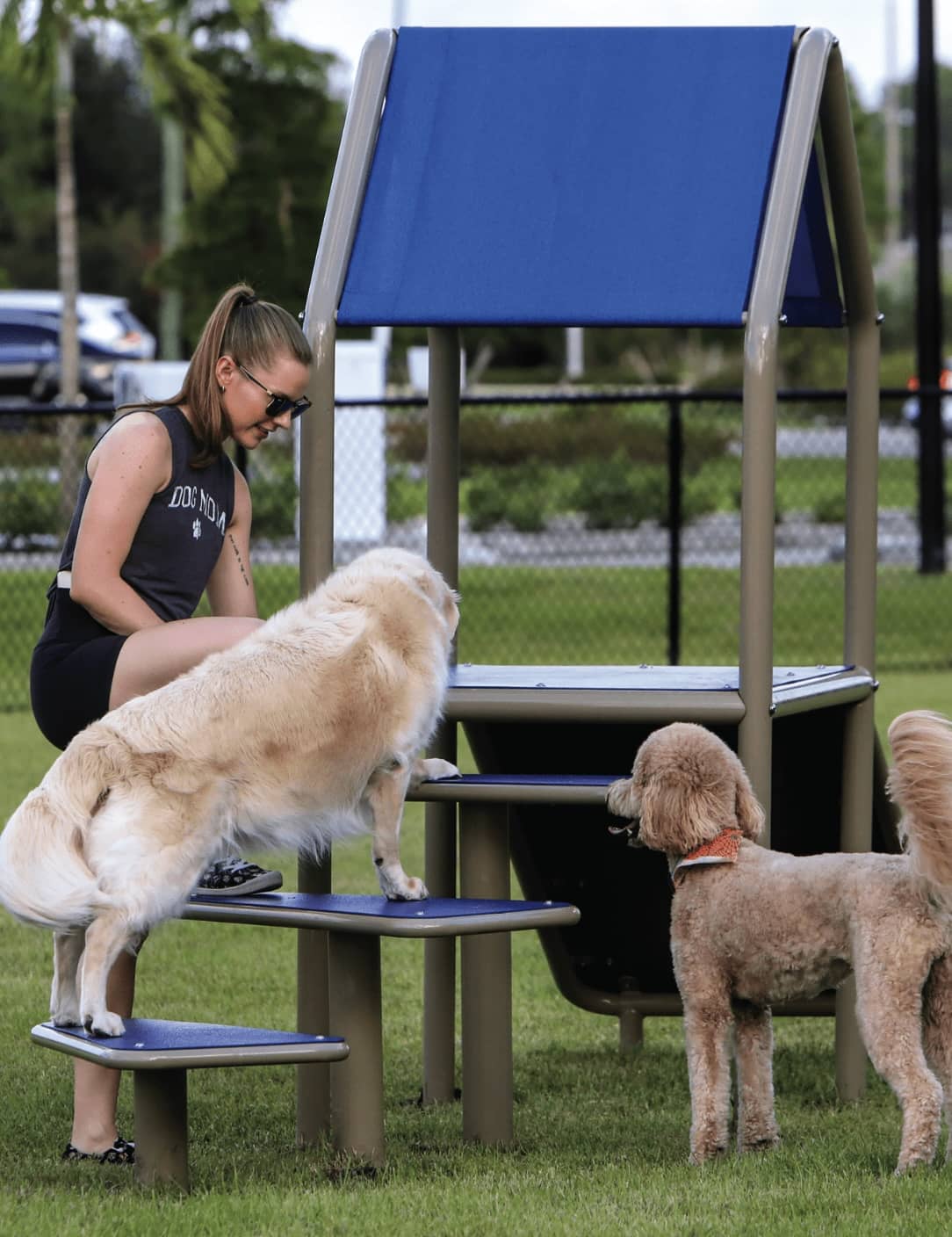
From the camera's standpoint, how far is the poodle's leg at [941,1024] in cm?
414

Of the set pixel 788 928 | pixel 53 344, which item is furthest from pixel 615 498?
pixel 53 344

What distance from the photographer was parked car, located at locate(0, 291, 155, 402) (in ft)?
101

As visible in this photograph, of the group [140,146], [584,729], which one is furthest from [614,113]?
[140,146]

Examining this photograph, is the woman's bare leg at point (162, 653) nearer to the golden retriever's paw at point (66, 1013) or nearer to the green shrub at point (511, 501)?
the golden retriever's paw at point (66, 1013)

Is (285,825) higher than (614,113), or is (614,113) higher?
(614,113)

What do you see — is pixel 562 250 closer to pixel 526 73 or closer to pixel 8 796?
pixel 526 73

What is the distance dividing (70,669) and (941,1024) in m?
2.10

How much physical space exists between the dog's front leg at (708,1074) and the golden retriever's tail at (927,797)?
0.66 metres

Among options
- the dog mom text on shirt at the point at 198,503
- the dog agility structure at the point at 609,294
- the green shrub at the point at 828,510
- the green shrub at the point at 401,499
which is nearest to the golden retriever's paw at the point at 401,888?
the dog agility structure at the point at 609,294

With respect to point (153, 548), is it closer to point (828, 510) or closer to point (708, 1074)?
point (708, 1074)

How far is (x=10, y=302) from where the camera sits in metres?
32.9

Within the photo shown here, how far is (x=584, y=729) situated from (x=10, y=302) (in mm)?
29255

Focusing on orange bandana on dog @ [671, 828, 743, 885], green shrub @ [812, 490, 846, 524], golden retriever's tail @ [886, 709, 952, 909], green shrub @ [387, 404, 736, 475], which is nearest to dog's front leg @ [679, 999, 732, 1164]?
orange bandana on dog @ [671, 828, 743, 885]

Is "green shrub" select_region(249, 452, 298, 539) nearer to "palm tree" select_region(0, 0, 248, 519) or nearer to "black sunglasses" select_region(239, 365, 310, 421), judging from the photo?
"palm tree" select_region(0, 0, 248, 519)
